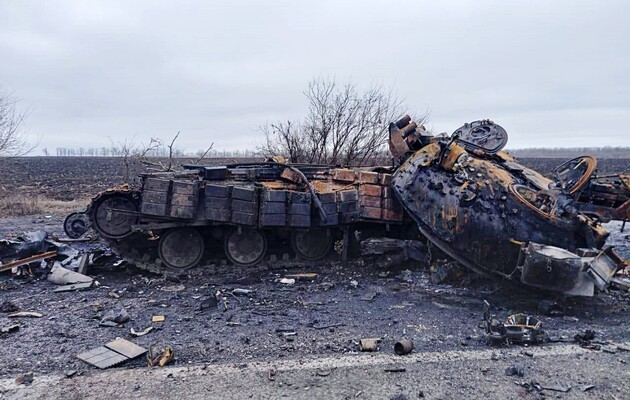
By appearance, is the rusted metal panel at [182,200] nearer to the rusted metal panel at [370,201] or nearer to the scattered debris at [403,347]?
the rusted metal panel at [370,201]

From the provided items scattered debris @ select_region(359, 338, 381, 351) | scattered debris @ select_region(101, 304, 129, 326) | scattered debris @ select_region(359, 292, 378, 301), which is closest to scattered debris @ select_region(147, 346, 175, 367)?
scattered debris @ select_region(101, 304, 129, 326)

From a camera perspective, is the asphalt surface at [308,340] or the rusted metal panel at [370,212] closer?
the asphalt surface at [308,340]

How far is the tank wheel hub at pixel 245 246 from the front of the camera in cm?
885

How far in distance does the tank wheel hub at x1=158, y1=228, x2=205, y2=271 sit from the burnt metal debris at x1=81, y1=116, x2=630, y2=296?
0.02m

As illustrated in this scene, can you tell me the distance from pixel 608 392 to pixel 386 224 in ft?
17.1

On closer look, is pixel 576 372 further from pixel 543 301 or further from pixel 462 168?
pixel 462 168

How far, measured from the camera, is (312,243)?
9.18m

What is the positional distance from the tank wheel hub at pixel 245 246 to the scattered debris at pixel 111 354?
3695 mm

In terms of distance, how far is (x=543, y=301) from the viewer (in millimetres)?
6414

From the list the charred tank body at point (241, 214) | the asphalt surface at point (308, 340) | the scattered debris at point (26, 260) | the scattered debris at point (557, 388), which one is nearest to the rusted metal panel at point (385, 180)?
the charred tank body at point (241, 214)

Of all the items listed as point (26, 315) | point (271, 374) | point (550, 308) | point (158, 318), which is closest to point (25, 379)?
point (158, 318)

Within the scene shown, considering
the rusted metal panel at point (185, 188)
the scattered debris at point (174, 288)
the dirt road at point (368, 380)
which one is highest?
the rusted metal panel at point (185, 188)

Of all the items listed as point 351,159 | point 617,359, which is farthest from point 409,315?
point 351,159

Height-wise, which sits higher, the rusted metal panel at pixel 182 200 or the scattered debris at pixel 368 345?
the rusted metal panel at pixel 182 200
